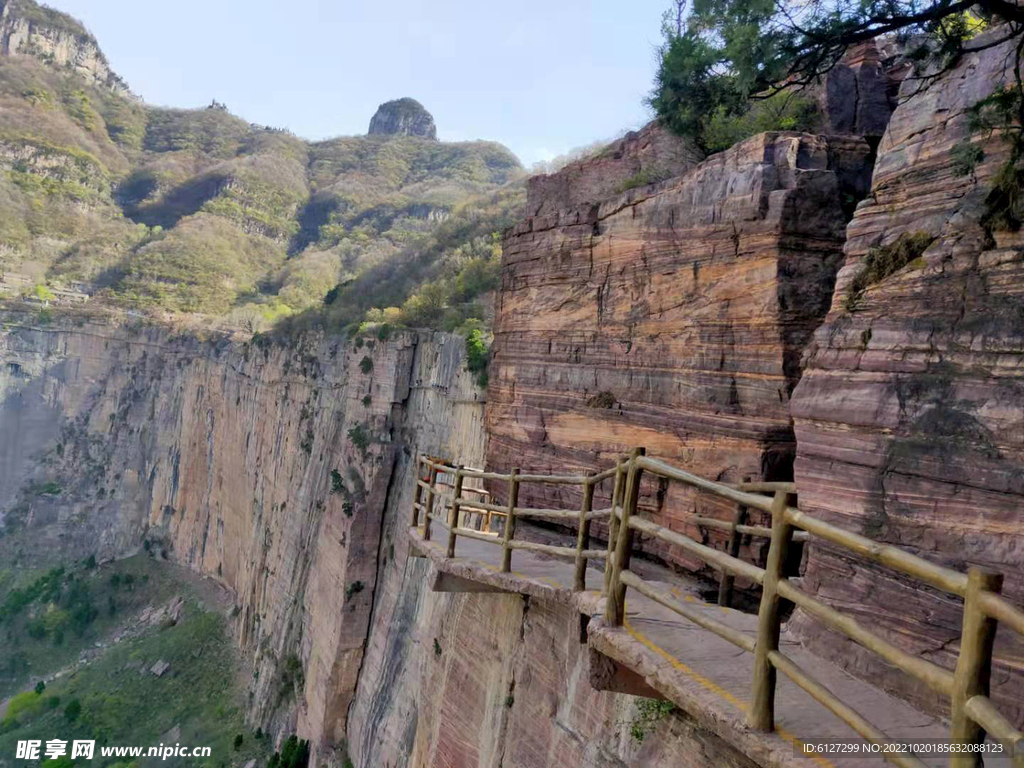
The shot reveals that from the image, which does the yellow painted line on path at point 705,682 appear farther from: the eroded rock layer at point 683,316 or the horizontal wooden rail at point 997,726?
the eroded rock layer at point 683,316

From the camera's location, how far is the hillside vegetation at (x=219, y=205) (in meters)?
45.1

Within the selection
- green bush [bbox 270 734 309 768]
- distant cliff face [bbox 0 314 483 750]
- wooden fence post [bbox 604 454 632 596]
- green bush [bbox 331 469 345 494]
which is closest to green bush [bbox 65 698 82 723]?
distant cliff face [bbox 0 314 483 750]

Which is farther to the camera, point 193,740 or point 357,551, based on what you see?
point 193,740

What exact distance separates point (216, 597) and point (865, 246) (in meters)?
32.1

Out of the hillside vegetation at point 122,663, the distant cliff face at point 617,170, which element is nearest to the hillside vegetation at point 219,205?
the hillside vegetation at point 122,663

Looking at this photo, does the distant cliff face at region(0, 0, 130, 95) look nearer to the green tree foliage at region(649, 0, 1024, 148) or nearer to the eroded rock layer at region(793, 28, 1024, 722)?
the green tree foliage at region(649, 0, 1024, 148)

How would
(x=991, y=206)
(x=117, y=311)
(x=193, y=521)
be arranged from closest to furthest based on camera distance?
(x=991, y=206), (x=193, y=521), (x=117, y=311)

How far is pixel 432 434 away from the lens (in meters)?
15.8

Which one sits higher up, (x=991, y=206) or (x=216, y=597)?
(x=991, y=206)

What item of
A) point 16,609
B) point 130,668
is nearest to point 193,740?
point 130,668

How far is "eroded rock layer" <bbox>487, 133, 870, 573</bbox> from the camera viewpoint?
579cm

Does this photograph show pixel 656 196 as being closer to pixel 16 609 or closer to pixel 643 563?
pixel 643 563

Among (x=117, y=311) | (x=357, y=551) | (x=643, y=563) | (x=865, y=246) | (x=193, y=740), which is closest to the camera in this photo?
(x=865, y=246)

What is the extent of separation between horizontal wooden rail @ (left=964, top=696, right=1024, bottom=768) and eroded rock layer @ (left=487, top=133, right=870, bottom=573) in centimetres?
398
